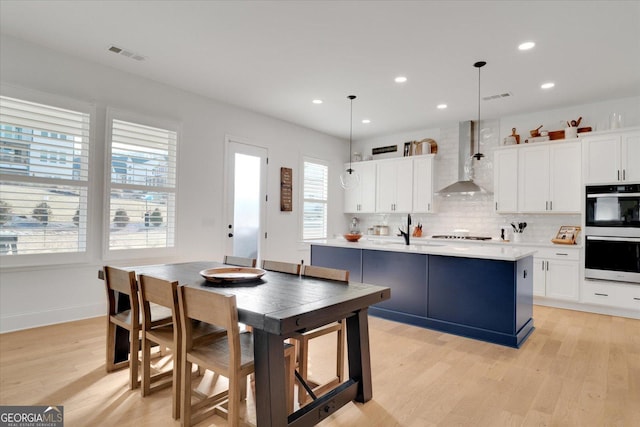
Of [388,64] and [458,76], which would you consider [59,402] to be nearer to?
[388,64]

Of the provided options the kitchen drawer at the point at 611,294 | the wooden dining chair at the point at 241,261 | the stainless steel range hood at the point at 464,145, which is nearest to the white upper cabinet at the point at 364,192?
the stainless steel range hood at the point at 464,145

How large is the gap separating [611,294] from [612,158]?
5.65 ft

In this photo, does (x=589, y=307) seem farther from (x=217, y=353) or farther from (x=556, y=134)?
(x=217, y=353)

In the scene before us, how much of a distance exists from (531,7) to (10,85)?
4.71m

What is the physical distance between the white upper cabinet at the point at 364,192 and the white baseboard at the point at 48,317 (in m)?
4.77

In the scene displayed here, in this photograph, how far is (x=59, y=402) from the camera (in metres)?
2.19

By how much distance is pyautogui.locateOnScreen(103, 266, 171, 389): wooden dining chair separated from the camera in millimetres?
2309

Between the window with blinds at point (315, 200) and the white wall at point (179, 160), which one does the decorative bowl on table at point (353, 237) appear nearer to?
the white wall at point (179, 160)

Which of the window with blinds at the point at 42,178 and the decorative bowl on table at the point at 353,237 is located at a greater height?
the window with blinds at the point at 42,178

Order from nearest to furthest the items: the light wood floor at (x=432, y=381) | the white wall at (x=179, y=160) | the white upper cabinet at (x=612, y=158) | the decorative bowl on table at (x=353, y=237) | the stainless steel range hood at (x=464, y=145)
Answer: the light wood floor at (x=432, y=381)
the white wall at (x=179, y=160)
the white upper cabinet at (x=612, y=158)
the decorative bowl on table at (x=353, y=237)
the stainless steel range hood at (x=464, y=145)

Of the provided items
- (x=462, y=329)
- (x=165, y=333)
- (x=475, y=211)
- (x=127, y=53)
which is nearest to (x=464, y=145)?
(x=475, y=211)

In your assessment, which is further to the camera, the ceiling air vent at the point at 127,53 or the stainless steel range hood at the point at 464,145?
the stainless steel range hood at the point at 464,145

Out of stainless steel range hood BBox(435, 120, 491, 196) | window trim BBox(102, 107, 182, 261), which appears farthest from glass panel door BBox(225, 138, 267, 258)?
stainless steel range hood BBox(435, 120, 491, 196)

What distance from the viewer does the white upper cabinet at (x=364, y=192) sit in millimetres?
7047
